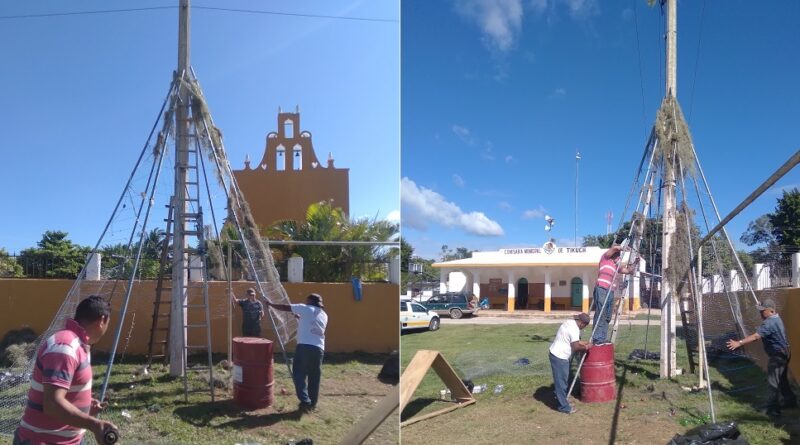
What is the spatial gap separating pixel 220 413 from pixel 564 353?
12.3ft

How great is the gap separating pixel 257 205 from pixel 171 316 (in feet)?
29.1

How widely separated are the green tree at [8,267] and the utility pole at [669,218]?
9994 mm

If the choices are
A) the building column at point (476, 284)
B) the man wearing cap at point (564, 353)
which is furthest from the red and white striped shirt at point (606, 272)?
the building column at point (476, 284)

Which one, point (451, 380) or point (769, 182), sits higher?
point (769, 182)

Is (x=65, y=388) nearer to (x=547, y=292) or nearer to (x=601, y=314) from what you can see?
(x=601, y=314)

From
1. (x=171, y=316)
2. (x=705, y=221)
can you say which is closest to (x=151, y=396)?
(x=171, y=316)

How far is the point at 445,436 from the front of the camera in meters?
6.11

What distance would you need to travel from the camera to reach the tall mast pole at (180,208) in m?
7.13

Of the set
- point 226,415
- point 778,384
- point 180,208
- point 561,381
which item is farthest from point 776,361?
point 180,208

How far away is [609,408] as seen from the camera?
671cm

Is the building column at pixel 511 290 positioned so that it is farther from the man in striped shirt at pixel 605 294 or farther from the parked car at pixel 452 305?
the man in striped shirt at pixel 605 294

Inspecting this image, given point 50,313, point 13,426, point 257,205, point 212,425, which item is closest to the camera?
point 13,426

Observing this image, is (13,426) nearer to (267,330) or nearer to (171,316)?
(171,316)

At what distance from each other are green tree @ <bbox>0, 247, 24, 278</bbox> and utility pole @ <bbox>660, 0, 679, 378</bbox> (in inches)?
393
